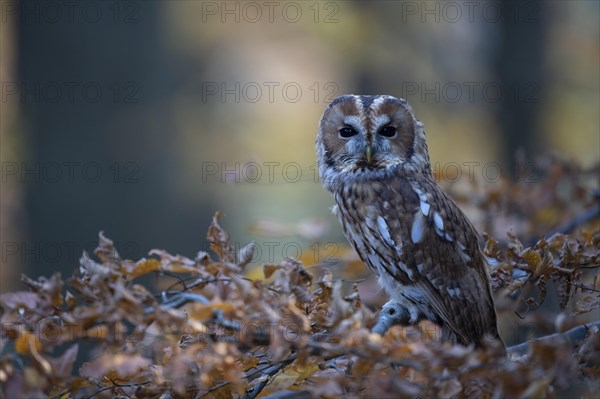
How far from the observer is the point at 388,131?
4.02m

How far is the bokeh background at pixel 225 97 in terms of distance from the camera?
7.69 metres

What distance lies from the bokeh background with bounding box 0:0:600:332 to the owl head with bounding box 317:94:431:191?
0.52m

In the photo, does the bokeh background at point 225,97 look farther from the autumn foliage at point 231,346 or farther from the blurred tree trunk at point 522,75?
the autumn foliage at point 231,346

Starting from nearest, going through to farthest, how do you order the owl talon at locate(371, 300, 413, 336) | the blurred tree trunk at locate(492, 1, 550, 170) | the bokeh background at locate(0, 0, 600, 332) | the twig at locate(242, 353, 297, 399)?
the twig at locate(242, 353, 297, 399) → the owl talon at locate(371, 300, 413, 336) → the bokeh background at locate(0, 0, 600, 332) → the blurred tree trunk at locate(492, 1, 550, 170)

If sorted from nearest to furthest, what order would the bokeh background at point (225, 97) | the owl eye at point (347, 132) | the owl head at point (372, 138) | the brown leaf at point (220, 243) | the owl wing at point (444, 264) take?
the brown leaf at point (220, 243), the owl wing at point (444, 264), the owl head at point (372, 138), the owl eye at point (347, 132), the bokeh background at point (225, 97)

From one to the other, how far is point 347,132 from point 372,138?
17 cm

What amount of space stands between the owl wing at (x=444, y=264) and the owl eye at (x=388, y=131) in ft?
1.62

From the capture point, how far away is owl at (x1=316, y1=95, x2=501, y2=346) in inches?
140

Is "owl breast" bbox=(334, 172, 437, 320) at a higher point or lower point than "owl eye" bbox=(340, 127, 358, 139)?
lower

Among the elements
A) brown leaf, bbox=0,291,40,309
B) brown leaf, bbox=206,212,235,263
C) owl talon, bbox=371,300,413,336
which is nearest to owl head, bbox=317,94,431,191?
owl talon, bbox=371,300,413,336

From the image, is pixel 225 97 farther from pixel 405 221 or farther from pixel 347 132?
pixel 405 221

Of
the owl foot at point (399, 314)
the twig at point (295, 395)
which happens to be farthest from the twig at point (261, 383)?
the owl foot at point (399, 314)

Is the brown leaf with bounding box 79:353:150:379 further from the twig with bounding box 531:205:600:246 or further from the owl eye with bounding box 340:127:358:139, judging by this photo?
the twig with bounding box 531:205:600:246

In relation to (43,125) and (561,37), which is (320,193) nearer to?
(561,37)
